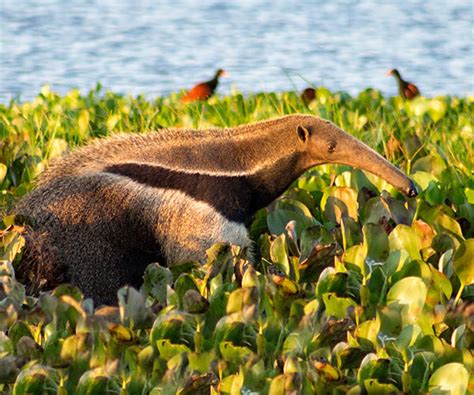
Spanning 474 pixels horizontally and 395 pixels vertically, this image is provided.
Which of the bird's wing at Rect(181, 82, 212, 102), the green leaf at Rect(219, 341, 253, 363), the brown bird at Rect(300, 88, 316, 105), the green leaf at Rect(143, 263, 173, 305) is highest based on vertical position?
the green leaf at Rect(219, 341, 253, 363)

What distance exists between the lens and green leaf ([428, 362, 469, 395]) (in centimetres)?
478

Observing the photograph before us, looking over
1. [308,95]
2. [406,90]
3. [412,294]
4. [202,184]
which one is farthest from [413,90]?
[412,294]

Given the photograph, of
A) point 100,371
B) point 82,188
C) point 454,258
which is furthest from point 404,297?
point 82,188

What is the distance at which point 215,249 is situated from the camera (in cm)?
607

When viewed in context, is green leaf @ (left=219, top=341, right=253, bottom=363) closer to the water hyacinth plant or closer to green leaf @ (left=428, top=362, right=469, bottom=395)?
the water hyacinth plant

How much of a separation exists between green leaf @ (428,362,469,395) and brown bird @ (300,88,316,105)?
6024mm

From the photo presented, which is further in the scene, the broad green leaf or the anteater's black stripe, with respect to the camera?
the broad green leaf

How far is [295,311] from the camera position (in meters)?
5.64

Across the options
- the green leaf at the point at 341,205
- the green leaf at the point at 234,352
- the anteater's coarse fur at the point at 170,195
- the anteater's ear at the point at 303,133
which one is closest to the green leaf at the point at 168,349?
the green leaf at the point at 234,352

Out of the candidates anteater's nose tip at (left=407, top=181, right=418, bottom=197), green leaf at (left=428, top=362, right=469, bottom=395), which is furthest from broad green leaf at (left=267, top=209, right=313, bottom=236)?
green leaf at (left=428, top=362, right=469, bottom=395)

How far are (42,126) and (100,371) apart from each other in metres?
5.48

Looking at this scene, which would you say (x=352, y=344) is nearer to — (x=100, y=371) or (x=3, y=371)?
(x=100, y=371)

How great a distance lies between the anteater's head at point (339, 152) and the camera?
22.2 ft

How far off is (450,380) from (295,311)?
3.37 feet
